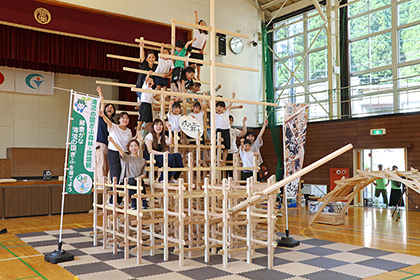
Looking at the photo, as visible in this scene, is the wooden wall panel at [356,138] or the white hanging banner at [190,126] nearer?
the white hanging banner at [190,126]

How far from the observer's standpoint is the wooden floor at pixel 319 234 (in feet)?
16.3

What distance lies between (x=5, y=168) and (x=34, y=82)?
2.73 metres

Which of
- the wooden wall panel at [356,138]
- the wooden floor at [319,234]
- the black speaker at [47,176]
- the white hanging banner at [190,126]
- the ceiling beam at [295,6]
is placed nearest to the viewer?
→ the wooden floor at [319,234]

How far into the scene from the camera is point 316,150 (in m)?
13.6

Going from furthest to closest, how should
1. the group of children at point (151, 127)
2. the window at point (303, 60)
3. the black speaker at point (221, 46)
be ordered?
the window at point (303, 60), the black speaker at point (221, 46), the group of children at point (151, 127)

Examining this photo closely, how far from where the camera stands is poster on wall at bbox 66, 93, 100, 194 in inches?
231

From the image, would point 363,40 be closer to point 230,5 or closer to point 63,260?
point 230,5

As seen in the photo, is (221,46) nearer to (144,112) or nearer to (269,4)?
(269,4)

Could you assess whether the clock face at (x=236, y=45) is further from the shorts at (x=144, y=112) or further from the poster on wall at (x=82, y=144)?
the poster on wall at (x=82, y=144)

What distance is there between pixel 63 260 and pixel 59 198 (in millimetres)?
5850

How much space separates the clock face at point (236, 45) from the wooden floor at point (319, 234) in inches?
264

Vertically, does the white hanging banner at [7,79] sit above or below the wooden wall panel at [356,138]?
above

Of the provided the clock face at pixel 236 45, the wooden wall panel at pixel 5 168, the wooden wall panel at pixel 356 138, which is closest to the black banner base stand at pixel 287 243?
the wooden wall panel at pixel 356 138

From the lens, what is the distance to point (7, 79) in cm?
1199
